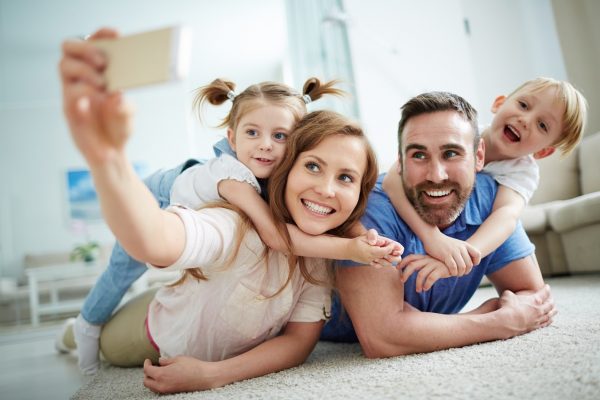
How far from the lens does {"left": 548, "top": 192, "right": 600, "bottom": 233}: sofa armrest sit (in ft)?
7.70

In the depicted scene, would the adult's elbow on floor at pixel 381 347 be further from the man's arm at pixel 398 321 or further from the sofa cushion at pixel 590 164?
the sofa cushion at pixel 590 164

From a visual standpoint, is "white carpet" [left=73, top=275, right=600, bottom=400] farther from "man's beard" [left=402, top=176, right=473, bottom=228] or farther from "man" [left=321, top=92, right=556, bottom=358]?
"man's beard" [left=402, top=176, right=473, bottom=228]

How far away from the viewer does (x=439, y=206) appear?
1.34 meters

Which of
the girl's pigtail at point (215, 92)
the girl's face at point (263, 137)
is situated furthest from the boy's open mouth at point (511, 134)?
the girl's pigtail at point (215, 92)

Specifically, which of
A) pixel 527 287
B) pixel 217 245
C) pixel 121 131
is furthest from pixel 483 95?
pixel 121 131

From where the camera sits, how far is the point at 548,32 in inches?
141

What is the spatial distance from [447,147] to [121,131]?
0.99 m

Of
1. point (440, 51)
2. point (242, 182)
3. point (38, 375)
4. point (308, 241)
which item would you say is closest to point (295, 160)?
point (242, 182)

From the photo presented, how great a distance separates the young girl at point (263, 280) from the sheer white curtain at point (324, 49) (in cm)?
275

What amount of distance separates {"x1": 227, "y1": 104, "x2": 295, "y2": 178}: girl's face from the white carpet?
0.61 meters

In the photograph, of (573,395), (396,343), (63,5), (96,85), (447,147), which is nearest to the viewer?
(96,85)

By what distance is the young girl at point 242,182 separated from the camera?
1155 mm

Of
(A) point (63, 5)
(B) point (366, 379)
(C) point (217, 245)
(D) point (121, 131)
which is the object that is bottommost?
(B) point (366, 379)

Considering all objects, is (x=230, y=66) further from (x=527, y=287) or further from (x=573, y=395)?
(x=573, y=395)
